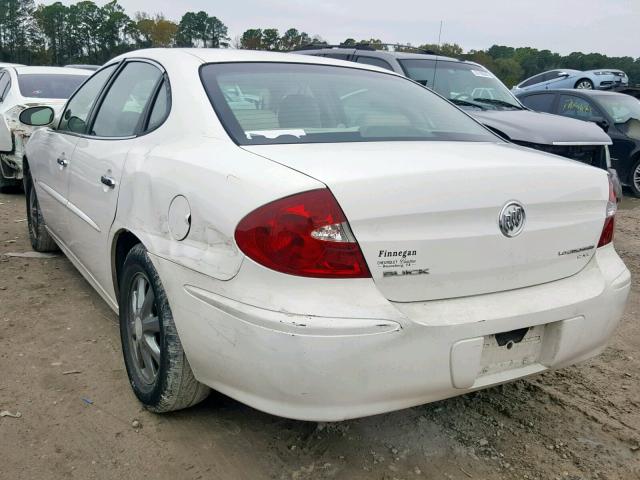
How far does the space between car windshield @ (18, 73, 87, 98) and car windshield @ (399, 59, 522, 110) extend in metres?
4.13

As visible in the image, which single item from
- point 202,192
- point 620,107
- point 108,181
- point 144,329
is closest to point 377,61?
point 620,107

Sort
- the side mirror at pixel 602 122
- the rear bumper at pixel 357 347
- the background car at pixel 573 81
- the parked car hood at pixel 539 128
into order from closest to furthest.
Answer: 1. the rear bumper at pixel 357 347
2. the parked car hood at pixel 539 128
3. the side mirror at pixel 602 122
4. the background car at pixel 573 81

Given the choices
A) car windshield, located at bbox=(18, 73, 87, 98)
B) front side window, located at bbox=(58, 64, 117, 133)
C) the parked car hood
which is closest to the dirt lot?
front side window, located at bbox=(58, 64, 117, 133)

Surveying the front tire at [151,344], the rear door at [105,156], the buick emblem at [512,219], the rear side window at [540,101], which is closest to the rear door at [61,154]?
the rear door at [105,156]

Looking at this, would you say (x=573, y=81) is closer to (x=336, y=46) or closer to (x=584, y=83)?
(x=584, y=83)

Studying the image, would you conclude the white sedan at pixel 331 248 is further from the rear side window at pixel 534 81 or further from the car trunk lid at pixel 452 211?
the rear side window at pixel 534 81

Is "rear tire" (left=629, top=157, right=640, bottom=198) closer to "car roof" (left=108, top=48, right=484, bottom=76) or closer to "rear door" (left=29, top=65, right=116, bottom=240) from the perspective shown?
"car roof" (left=108, top=48, right=484, bottom=76)

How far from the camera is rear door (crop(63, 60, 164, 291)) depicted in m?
2.77

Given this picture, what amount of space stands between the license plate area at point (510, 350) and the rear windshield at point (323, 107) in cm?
89

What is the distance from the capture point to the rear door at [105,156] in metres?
2.77

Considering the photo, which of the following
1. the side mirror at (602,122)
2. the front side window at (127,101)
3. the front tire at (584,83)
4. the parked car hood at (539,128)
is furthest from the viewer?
the front tire at (584,83)

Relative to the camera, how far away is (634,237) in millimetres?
6258

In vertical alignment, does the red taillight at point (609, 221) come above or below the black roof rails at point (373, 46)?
below

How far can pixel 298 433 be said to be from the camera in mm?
2432
